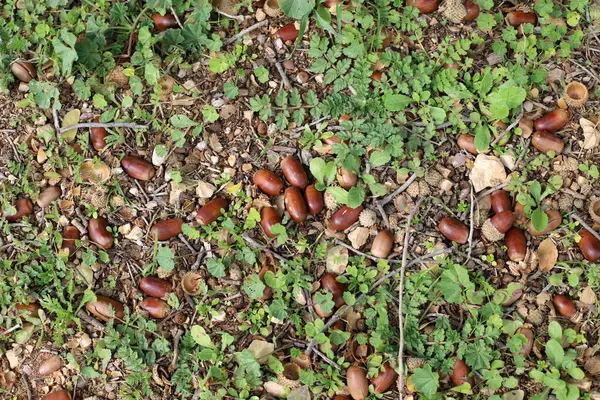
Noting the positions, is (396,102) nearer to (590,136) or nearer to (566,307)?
(590,136)

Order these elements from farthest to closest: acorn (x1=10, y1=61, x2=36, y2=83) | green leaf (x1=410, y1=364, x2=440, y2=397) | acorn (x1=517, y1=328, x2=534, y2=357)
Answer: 1. acorn (x1=10, y1=61, x2=36, y2=83)
2. acorn (x1=517, y1=328, x2=534, y2=357)
3. green leaf (x1=410, y1=364, x2=440, y2=397)

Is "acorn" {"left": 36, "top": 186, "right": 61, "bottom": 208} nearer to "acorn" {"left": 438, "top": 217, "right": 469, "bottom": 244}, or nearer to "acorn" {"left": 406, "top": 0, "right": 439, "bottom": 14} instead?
"acorn" {"left": 438, "top": 217, "right": 469, "bottom": 244}

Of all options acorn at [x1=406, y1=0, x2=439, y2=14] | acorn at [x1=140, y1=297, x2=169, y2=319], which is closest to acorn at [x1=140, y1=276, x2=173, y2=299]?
acorn at [x1=140, y1=297, x2=169, y2=319]

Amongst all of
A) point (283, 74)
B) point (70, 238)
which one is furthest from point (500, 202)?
point (70, 238)

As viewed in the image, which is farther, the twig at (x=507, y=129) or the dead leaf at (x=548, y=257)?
the twig at (x=507, y=129)

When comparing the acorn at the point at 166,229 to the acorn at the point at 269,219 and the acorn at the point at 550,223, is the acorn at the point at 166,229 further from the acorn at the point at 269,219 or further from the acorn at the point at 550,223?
the acorn at the point at 550,223

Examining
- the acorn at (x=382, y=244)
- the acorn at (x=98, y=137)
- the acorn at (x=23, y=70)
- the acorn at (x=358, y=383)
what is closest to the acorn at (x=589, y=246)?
the acorn at (x=382, y=244)
